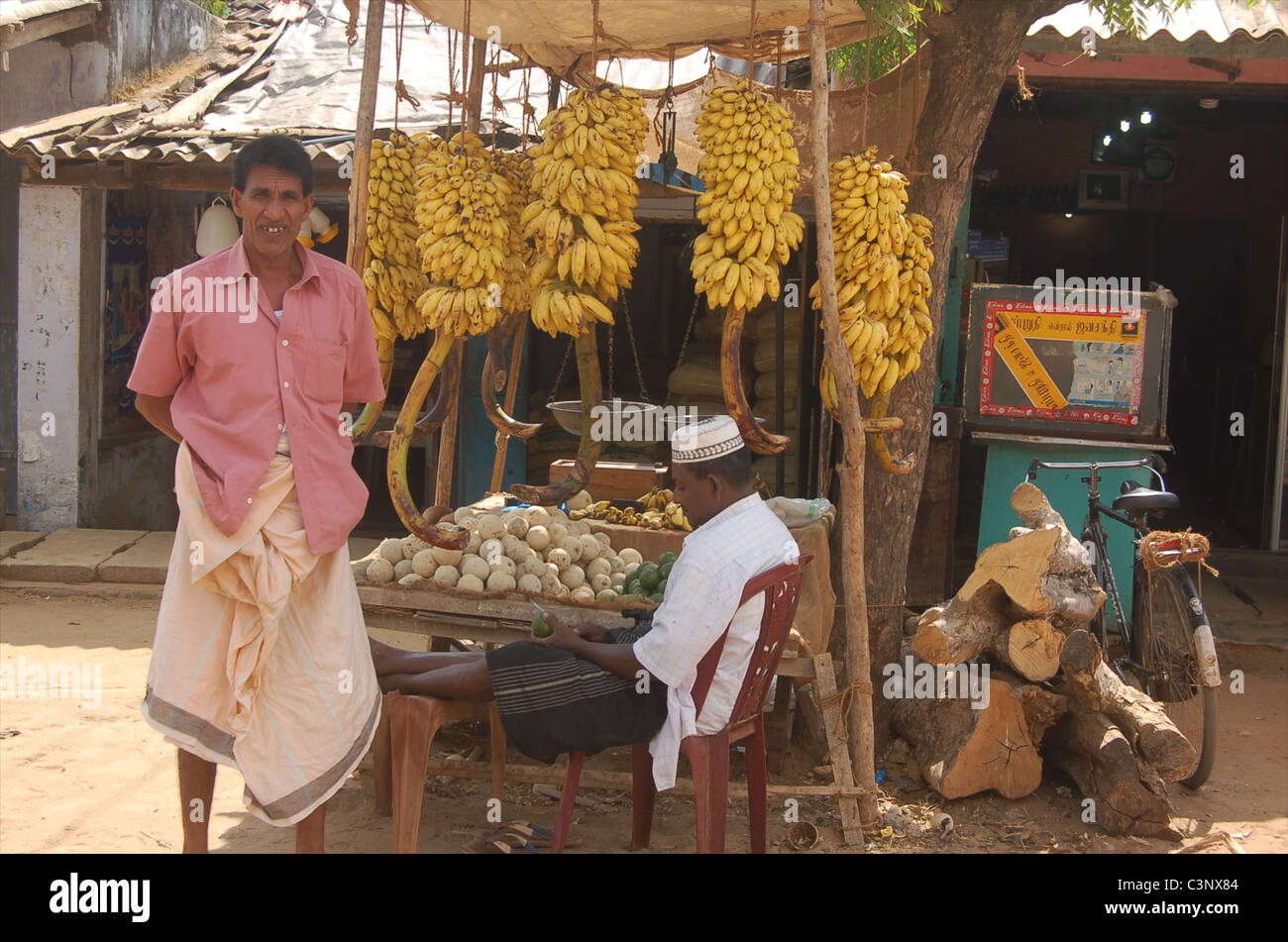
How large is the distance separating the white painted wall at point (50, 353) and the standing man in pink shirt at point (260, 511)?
563 centimetres

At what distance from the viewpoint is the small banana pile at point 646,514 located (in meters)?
4.86

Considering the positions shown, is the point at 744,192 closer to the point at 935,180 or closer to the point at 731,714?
the point at 935,180

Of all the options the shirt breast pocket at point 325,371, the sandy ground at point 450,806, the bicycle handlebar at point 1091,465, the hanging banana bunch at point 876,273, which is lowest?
the sandy ground at point 450,806

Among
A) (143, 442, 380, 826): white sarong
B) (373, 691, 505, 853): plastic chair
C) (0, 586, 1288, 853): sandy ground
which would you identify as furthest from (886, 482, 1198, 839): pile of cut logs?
(143, 442, 380, 826): white sarong

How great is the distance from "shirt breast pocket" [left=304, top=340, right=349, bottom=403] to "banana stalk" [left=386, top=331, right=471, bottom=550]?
924 millimetres

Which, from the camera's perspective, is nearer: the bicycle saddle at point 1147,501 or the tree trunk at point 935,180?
the tree trunk at point 935,180

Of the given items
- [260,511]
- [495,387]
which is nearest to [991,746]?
[495,387]

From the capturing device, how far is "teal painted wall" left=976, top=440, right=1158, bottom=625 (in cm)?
600

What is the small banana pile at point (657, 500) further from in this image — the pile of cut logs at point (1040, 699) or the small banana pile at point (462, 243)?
the small banana pile at point (462, 243)

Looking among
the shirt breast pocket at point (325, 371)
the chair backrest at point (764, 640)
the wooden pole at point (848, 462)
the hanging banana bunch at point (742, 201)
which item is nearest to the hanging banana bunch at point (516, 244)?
the hanging banana bunch at point (742, 201)

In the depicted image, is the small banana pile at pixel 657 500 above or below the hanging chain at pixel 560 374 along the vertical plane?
below

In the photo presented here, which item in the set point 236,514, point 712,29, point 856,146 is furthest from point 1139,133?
point 236,514

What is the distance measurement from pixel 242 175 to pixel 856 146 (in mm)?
3015

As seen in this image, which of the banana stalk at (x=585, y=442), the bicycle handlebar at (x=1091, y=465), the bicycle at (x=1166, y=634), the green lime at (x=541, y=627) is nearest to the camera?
the green lime at (x=541, y=627)
